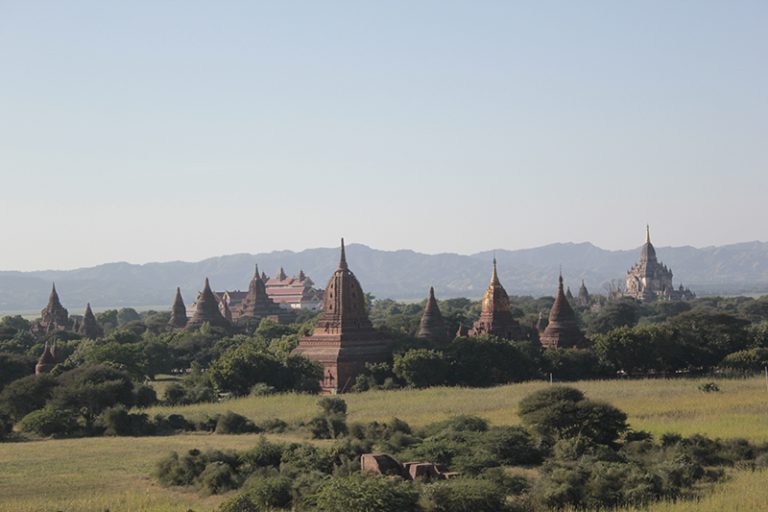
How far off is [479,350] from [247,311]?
275ft

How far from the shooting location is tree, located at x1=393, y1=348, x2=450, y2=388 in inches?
2862

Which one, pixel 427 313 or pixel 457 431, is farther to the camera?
pixel 427 313

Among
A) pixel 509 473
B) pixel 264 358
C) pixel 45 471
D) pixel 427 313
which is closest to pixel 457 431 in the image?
pixel 509 473

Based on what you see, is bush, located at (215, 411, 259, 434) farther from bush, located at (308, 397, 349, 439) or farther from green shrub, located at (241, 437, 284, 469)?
green shrub, located at (241, 437, 284, 469)

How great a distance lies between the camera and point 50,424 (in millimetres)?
55469

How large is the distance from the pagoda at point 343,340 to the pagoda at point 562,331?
1513 cm

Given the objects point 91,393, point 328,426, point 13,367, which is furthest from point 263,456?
point 13,367

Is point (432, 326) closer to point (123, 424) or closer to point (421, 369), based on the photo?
point (421, 369)

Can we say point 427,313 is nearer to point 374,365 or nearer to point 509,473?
point 374,365

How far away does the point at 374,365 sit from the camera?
76188 mm

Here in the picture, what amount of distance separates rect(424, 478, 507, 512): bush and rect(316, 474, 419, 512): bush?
1.80 ft

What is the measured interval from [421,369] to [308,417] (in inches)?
634

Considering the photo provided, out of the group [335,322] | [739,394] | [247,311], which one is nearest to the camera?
[739,394]

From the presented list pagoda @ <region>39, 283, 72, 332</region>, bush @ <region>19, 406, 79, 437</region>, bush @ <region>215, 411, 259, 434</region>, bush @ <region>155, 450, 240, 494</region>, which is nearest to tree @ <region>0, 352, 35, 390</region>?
bush @ <region>19, 406, 79, 437</region>
